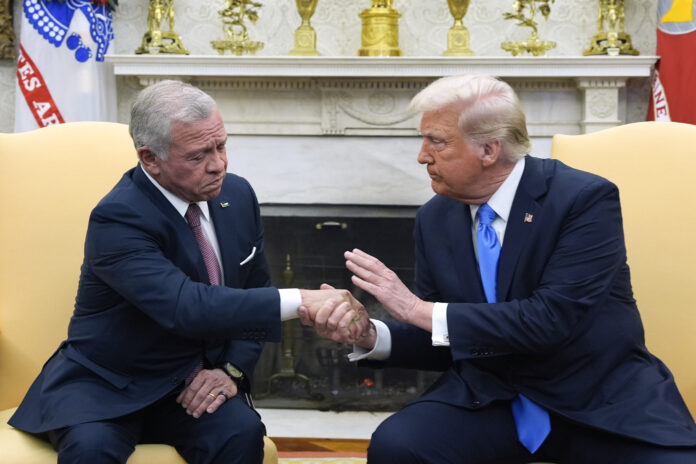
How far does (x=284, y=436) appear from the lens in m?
3.72

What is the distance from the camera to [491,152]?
2.12 m

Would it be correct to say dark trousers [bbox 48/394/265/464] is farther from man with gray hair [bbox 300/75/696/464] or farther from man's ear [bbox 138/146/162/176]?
man's ear [bbox 138/146/162/176]

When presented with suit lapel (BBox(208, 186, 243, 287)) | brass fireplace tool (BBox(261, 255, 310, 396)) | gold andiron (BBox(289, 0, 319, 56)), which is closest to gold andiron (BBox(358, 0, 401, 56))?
gold andiron (BBox(289, 0, 319, 56))

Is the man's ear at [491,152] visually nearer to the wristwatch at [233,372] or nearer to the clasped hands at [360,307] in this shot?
the clasped hands at [360,307]

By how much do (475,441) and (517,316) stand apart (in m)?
0.31

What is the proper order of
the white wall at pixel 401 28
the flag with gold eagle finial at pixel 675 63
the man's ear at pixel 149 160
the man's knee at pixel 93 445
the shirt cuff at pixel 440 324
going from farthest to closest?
the white wall at pixel 401 28 → the flag with gold eagle finial at pixel 675 63 → the man's ear at pixel 149 160 → the shirt cuff at pixel 440 324 → the man's knee at pixel 93 445

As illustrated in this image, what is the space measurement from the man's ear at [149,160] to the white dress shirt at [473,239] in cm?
66

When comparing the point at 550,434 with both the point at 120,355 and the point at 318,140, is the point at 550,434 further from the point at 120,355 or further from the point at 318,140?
the point at 318,140

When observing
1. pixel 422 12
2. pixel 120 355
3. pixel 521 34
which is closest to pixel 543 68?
pixel 521 34

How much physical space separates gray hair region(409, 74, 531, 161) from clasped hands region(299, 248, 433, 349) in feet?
1.28

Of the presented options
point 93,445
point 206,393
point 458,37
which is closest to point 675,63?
point 458,37

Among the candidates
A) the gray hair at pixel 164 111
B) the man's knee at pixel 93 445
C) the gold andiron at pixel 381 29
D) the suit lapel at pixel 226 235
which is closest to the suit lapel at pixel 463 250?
the suit lapel at pixel 226 235

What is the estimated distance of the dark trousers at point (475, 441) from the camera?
198cm

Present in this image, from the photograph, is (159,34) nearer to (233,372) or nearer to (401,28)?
(401,28)
